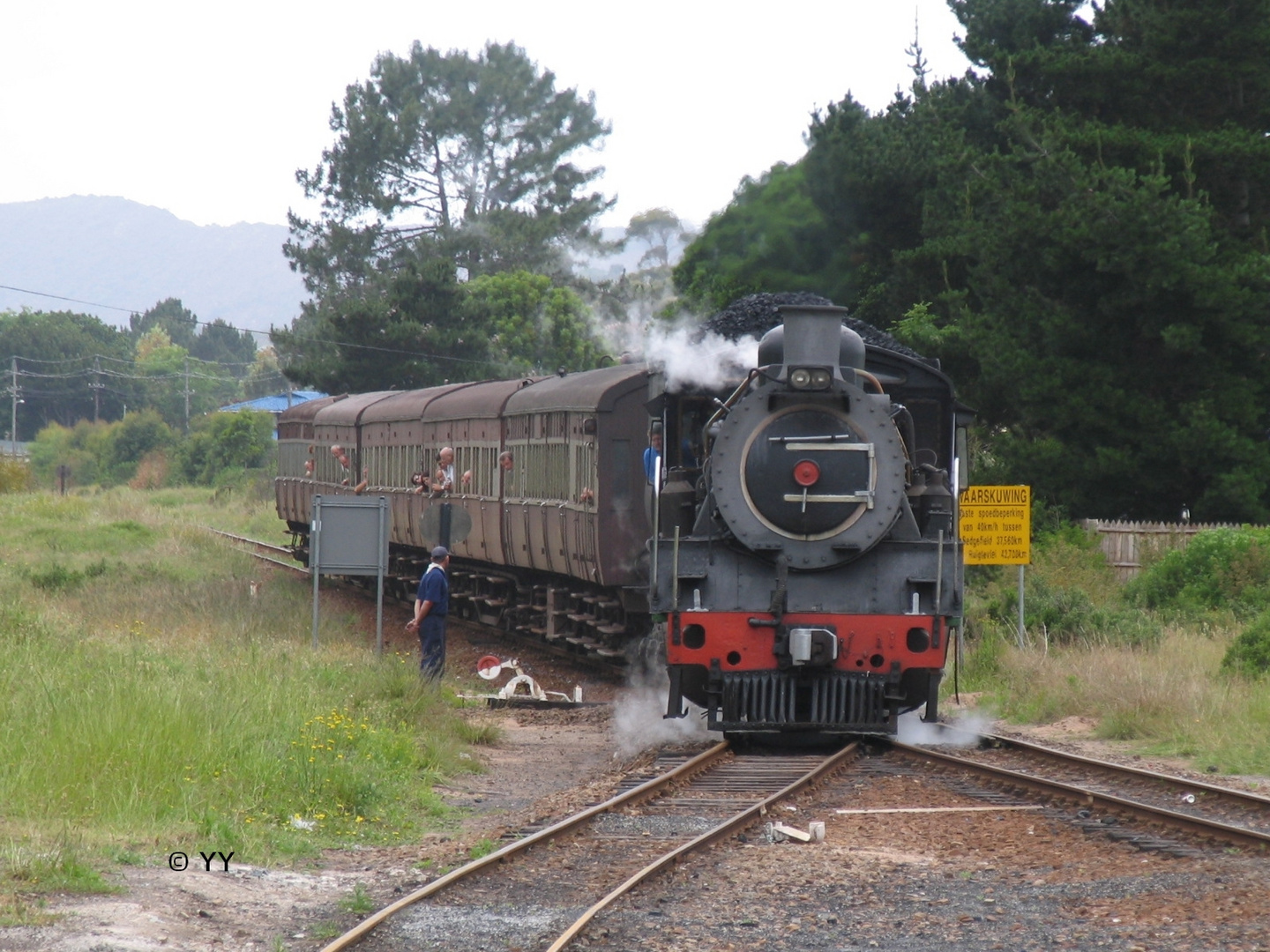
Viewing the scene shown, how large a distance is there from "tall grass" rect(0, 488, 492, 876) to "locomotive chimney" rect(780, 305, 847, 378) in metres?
3.83

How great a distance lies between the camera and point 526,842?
8172mm

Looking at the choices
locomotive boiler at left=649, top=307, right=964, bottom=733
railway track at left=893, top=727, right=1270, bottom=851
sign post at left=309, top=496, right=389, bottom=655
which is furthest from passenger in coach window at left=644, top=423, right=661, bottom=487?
sign post at left=309, top=496, right=389, bottom=655

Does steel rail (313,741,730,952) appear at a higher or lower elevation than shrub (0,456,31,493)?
lower

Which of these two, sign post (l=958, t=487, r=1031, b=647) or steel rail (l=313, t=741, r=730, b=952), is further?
sign post (l=958, t=487, r=1031, b=647)

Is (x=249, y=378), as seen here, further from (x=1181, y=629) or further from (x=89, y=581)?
(x=1181, y=629)

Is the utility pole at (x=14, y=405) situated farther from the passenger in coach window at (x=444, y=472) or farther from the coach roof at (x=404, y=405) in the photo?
the passenger in coach window at (x=444, y=472)

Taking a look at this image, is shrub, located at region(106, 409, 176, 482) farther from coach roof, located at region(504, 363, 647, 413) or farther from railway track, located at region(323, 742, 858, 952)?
railway track, located at region(323, 742, 858, 952)

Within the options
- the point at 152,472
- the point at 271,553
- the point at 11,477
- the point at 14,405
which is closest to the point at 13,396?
the point at 14,405

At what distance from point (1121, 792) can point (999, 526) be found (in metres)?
6.55

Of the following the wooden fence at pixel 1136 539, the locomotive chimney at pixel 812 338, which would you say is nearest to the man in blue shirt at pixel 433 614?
the locomotive chimney at pixel 812 338

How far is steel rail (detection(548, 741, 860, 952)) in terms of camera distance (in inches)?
250

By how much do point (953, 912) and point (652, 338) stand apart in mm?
6720

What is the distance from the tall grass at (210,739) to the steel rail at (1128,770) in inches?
164

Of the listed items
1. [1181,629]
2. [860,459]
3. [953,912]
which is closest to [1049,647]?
[1181,629]
